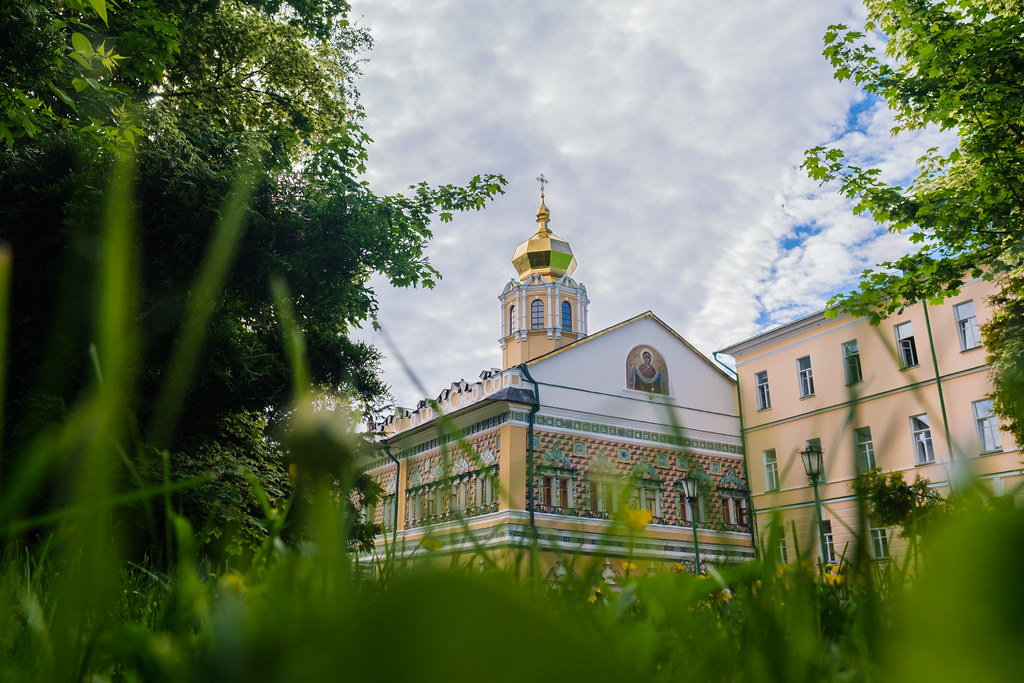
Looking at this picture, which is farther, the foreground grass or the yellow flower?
the yellow flower

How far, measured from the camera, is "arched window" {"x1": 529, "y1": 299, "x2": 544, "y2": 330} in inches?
1238

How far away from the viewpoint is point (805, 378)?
77.5 feet

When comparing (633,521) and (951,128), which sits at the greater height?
(951,128)

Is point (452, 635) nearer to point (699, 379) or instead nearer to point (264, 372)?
point (264, 372)

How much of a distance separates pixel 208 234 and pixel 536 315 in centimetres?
2425

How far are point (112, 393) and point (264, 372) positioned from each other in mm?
7080

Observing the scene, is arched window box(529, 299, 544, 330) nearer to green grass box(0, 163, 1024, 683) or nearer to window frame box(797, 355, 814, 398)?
window frame box(797, 355, 814, 398)

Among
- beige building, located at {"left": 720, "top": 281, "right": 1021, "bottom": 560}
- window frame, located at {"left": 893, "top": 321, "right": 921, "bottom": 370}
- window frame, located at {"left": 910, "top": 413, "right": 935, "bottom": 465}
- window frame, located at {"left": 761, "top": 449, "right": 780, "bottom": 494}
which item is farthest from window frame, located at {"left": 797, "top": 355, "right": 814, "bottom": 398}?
window frame, located at {"left": 910, "top": 413, "right": 935, "bottom": 465}

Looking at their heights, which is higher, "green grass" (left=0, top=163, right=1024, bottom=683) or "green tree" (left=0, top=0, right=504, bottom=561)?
"green tree" (left=0, top=0, right=504, bottom=561)

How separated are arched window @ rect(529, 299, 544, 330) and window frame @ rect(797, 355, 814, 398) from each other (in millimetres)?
11073

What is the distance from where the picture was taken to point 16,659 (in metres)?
0.65

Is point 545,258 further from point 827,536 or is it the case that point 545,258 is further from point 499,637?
point 499,637

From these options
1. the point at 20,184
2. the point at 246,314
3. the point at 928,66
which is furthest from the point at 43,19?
the point at 928,66

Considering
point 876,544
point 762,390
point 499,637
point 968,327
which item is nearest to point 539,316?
point 762,390
